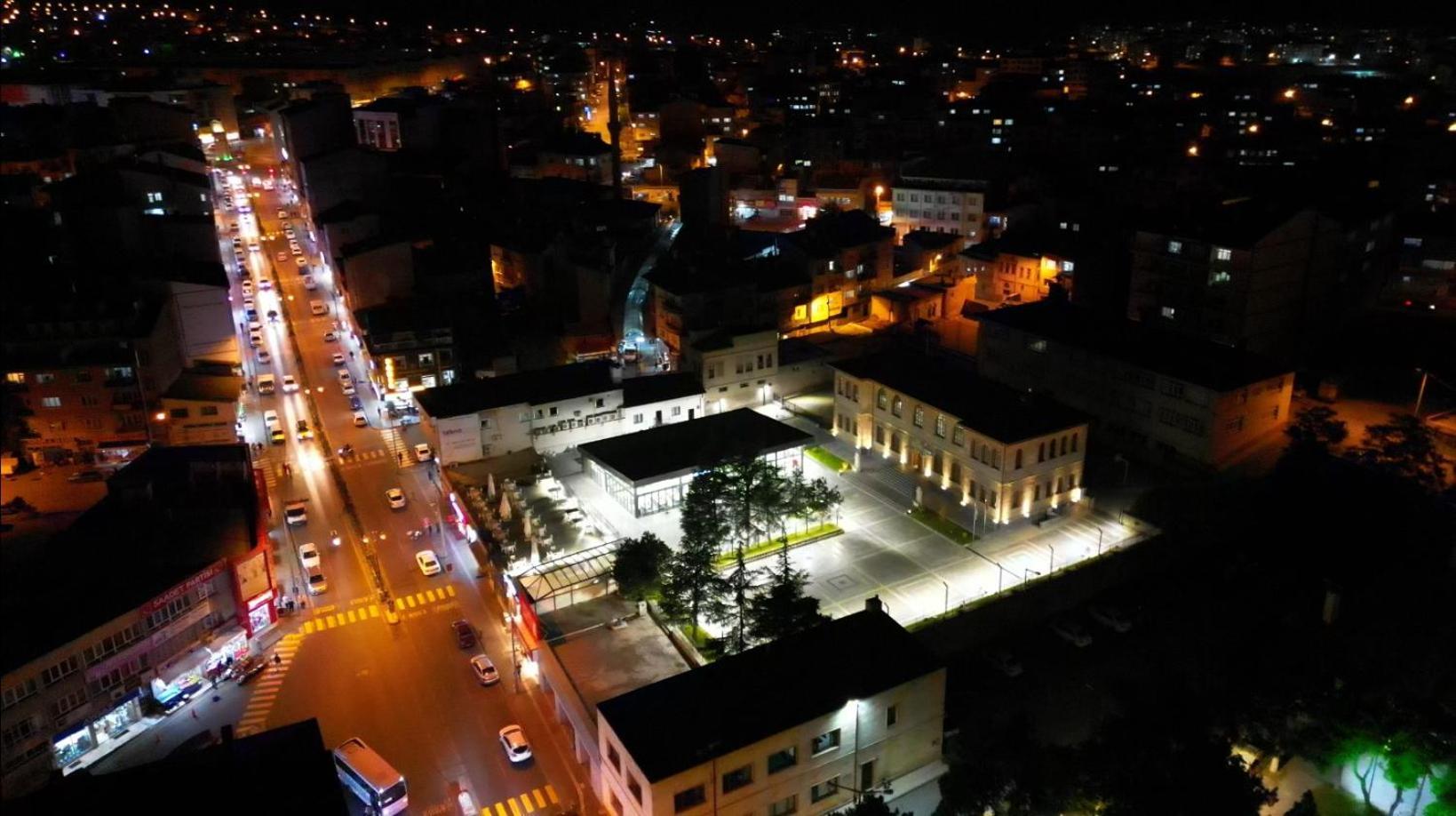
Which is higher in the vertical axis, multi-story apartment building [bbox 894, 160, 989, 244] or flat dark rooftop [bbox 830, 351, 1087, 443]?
multi-story apartment building [bbox 894, 160, 989, 244]

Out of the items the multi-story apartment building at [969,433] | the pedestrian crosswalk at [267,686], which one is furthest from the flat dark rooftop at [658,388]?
the pedestrian crosswalk at [267,686]

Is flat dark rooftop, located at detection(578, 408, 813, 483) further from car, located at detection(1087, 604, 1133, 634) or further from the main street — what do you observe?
car, located at detection(1087, 604, 1133, 634)

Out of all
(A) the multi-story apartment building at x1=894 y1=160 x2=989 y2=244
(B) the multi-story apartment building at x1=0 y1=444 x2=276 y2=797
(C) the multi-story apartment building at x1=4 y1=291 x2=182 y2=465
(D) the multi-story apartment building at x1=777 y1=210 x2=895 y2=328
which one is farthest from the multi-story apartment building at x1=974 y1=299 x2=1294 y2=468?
(C) the multi-story apartment building at x1=4 y1=291 x2=182 y2=465

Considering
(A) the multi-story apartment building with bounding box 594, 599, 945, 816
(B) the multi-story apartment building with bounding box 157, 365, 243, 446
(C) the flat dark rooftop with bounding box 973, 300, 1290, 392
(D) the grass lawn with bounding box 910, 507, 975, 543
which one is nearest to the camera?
(A) the multi-story apartment building with bounding box 594, 599, 945, 816

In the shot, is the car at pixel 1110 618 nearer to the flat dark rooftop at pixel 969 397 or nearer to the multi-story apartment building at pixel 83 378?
the flat dark rooftop at pixel 969 397

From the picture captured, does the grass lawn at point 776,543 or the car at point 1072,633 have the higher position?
the grass lawn at point 776,543

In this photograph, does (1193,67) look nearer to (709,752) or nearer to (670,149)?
(670,149)
